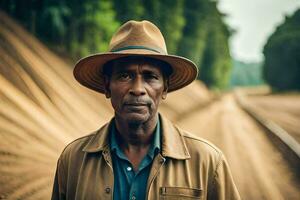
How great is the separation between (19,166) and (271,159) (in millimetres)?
6195

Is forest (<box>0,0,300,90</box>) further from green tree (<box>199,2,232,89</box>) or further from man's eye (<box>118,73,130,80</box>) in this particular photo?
man's eye (<box>118,73,130,80</box>)

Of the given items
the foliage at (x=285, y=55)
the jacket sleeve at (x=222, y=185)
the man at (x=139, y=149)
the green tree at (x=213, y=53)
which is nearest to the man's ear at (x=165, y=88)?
the man at (x=139, y=149)

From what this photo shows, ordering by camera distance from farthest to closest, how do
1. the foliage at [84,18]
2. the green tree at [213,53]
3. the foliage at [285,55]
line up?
the green tree at [213,53] < the foliage at [285,55] < the foliage at [84,18]

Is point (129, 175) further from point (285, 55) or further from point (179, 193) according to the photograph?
point (285, 55)

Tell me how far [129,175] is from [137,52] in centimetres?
89

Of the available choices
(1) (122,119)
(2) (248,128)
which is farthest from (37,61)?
(1) (122,119)

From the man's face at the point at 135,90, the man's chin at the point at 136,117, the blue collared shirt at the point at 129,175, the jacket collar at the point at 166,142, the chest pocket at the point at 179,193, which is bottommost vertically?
the chest pocket at the point at 179,193

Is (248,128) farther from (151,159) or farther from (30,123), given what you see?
(151,159)

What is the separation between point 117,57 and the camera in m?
3.08

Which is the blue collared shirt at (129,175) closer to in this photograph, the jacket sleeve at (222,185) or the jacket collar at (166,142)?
the jacket collar at (166,142)

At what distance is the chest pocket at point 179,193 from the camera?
279cm

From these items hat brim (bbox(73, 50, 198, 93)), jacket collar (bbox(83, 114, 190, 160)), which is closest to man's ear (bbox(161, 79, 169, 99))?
hat brim (bbox(73, 50, 198, 93))

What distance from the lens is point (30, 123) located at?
8.88 metres

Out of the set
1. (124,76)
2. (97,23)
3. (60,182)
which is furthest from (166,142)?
(97,23)
